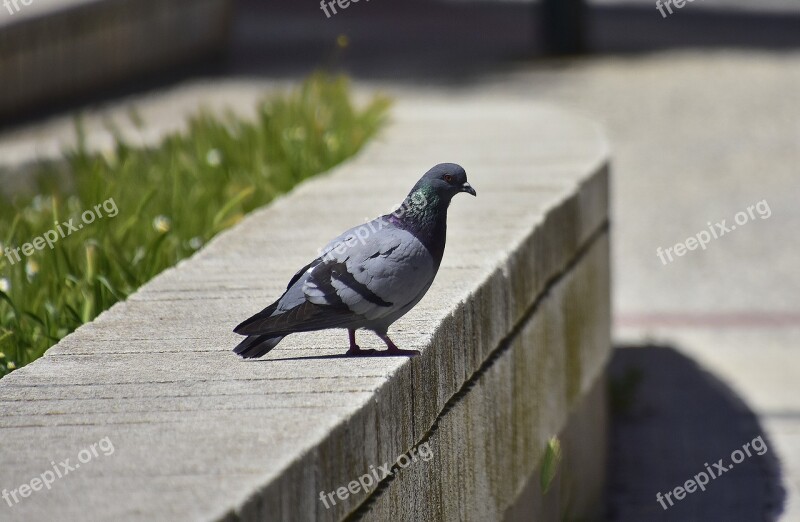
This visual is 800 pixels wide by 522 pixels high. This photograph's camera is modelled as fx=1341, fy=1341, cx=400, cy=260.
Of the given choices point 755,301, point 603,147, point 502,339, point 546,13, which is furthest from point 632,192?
point 502,339

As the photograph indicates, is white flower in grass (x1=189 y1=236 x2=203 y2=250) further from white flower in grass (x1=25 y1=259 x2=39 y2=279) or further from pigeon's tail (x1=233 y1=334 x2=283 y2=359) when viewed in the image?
pigeon's tail (x1=233 y1=334 x2=283 y2=359)

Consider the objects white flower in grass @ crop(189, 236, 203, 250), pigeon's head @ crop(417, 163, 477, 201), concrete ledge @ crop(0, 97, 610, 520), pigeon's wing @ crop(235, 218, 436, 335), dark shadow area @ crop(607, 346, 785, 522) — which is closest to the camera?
concrete ledge @ crop(0, 97, 610, 520)

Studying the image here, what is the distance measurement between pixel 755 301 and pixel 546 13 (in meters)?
7.58

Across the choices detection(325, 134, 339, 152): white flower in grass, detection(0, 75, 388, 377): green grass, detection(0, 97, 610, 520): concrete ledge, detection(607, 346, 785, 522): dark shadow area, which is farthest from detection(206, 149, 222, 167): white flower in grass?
detection(607, 346, 785, 522): dark shadow area

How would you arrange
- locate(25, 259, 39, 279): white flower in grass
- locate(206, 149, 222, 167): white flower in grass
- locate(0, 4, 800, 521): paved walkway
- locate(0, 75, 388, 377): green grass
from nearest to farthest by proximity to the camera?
locate(0, 75, 388, 377): green grass < locate(25, 259, 39, 279): white flower in grass < locate(206, 149, 222, 167): white flower in grass < locate(0, 4, 800, 521): paved walkway

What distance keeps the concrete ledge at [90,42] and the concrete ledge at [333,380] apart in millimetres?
7337

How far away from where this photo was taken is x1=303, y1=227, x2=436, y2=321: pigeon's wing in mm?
3027

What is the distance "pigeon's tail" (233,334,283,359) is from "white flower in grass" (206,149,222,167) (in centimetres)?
345

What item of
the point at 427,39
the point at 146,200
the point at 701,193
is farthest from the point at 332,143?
the point at 427,39

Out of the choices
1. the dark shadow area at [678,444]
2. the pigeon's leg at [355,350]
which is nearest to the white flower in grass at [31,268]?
the pigeon's leg at [355,350]

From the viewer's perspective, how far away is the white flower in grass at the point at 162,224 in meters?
4.76

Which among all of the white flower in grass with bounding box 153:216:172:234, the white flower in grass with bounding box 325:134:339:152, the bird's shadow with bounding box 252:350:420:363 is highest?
the bird's shadow with bounding box 252:350:420:363

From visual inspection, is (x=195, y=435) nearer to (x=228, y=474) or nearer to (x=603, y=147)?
(x=228, y=474)

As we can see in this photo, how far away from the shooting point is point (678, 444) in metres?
6.10
